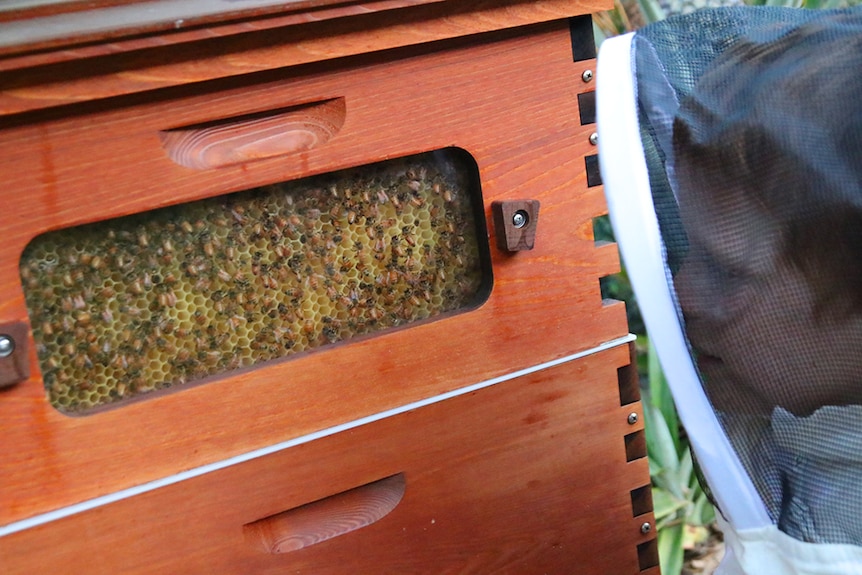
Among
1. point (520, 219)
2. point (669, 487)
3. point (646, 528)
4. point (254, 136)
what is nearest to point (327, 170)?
point (254, 136)

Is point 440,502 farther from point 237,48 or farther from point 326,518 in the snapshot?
point 237,48

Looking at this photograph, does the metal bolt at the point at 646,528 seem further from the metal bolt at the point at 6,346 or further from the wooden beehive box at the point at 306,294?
the metal bolt at the point at 6,346

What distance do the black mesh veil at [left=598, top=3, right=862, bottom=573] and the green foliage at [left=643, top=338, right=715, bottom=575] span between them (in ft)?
2.83

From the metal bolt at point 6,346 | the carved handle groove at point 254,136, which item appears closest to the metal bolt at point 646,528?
the carved handle groove at point 254,136

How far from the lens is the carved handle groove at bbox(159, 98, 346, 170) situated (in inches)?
26.7

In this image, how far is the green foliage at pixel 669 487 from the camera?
139 cm

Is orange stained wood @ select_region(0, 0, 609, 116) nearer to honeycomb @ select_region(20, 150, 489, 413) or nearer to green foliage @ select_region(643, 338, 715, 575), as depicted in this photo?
honeycomb @ select_region(20, 150, 489, 413)

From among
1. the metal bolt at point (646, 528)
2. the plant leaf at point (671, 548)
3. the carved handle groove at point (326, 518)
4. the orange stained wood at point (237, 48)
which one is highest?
the orange stained wood at point (237, 48)

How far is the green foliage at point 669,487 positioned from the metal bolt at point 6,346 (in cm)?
106

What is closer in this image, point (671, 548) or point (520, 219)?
point (520, 219)

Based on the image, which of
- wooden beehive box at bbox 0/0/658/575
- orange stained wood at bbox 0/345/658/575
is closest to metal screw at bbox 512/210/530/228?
wooden beehive box at bbox 0/0/658/575

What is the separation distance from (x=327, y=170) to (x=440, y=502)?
0.37 meters

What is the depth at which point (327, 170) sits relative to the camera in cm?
72

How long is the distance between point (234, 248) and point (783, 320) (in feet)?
1.59
